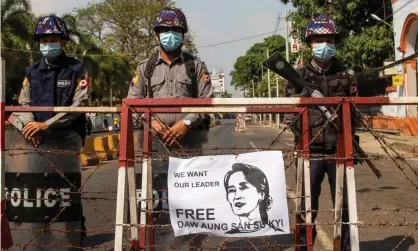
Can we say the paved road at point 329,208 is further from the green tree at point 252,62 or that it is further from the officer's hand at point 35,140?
the green tree at point 252,62

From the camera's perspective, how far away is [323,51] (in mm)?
4234

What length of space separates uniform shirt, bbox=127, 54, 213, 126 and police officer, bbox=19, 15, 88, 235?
1.59 feet

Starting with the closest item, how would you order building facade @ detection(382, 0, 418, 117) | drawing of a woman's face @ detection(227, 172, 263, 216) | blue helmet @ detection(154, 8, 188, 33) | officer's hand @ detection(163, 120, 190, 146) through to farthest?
drawing of a woman's face @ detection(227, 172, 263, 216), officer's hand @ detection(163, 120, 190, 146), blue helmet @ detection(154, 8, 188, 33), building facade @ detection(382, 0, 418, 117)

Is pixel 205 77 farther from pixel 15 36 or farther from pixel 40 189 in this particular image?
pixel 15 36

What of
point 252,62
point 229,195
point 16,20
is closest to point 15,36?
point 16,20

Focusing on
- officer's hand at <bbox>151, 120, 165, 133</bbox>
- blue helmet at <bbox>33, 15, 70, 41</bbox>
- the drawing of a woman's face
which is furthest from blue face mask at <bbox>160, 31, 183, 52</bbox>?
the drawing of a woman's face

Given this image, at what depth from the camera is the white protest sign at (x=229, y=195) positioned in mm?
3059

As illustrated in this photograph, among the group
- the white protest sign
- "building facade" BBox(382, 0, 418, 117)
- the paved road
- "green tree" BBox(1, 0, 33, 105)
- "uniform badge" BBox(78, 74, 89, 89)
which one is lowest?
the paved road

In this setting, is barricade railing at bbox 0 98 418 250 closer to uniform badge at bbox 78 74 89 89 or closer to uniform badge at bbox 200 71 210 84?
uniform badge at bbox 200 71 210 84

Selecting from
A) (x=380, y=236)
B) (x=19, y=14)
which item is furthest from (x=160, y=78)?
(x=19, y=14)

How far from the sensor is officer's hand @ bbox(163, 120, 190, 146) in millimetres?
3641

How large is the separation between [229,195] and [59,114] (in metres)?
1.52

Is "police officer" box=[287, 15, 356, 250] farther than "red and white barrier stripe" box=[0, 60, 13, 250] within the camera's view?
Yes

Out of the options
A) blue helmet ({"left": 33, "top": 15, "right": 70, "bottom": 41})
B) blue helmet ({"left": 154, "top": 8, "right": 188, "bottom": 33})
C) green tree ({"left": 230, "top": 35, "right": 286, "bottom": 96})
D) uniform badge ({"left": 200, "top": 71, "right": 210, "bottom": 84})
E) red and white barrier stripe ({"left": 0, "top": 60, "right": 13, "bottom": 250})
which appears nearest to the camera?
red and white barrier stripe ({"left": 0, "top": 60, "right": 13, "bottom": 250})
